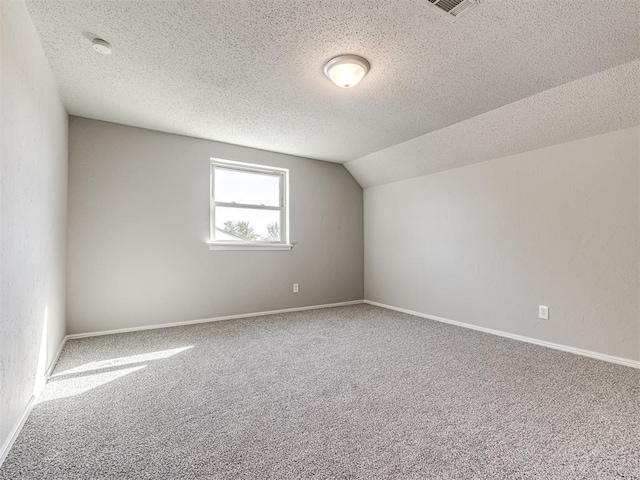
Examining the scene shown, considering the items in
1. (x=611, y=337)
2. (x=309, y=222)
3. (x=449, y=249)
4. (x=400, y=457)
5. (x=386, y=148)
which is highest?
(x=386, y=148)

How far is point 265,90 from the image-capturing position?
2.58 metres

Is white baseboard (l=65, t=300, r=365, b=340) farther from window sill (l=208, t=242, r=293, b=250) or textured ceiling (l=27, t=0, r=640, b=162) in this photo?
textured ceiling (l=27, t=0, r=640, b=162)

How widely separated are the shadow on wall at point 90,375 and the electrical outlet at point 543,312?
3.34 metres

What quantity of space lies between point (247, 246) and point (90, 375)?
7.09ft

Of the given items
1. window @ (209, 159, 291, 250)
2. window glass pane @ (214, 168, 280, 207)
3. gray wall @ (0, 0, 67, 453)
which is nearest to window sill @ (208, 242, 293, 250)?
window @ (209, 159, 291, 250)

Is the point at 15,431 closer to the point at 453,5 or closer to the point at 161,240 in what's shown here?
the point at 161,240

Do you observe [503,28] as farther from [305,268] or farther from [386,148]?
[305,268]

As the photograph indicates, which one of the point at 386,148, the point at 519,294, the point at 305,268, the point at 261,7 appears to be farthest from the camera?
the point at 305,268

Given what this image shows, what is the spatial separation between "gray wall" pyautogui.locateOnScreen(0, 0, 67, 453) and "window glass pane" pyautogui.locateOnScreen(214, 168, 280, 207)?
5.65ft

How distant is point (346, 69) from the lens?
84.5 inches

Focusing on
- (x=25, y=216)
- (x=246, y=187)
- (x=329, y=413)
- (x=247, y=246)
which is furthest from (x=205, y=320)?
(x=329, y=413)

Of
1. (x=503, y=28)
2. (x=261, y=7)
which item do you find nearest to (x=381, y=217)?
(x=503, y=28)

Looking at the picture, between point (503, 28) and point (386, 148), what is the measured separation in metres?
2.22

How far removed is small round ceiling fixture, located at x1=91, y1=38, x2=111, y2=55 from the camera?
197cm
